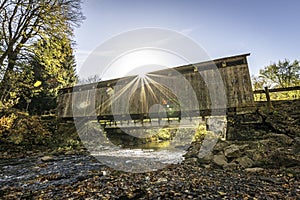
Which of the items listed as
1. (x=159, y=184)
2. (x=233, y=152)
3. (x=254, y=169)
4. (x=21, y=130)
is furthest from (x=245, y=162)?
(x=21, y=130)

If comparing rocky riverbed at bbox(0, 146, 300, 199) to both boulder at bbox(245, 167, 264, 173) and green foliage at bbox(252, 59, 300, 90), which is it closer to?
boulder at bbox(245, 167, 264, 173)

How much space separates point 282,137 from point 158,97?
24.6ft

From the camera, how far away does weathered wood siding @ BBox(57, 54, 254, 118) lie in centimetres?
1093

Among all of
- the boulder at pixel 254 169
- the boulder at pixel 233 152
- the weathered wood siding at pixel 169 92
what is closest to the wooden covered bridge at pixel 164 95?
the weathered wood siding at pixel 169 92

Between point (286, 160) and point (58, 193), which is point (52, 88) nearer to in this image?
point (58, 193)

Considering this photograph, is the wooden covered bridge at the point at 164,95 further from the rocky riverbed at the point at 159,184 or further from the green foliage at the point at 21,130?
the rocky riverbed at the point at 159,184

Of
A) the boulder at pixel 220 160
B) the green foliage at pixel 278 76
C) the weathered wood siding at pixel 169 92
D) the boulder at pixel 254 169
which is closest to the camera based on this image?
the boulder at pixel 254 169

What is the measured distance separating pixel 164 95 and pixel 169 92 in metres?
0.40

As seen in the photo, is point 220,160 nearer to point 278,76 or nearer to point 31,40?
point 31,40

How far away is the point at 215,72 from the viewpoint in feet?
38.7

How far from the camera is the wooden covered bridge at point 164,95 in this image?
11031 millimetres

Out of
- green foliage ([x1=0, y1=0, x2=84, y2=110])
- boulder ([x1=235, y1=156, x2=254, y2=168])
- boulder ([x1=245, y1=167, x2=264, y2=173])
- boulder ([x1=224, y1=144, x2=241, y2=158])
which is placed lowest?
boulder ([x1=245, y1=167, x2=264, y2=173])

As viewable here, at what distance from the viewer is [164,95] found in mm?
13172

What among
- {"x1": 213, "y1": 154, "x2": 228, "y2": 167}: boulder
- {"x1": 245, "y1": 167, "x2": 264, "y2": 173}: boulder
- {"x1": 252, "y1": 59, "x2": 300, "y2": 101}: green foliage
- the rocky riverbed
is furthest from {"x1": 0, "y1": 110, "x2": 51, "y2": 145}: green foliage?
{"x1": 252, "y1": 59, "x2": 300, "y2": 101}: green foliage
